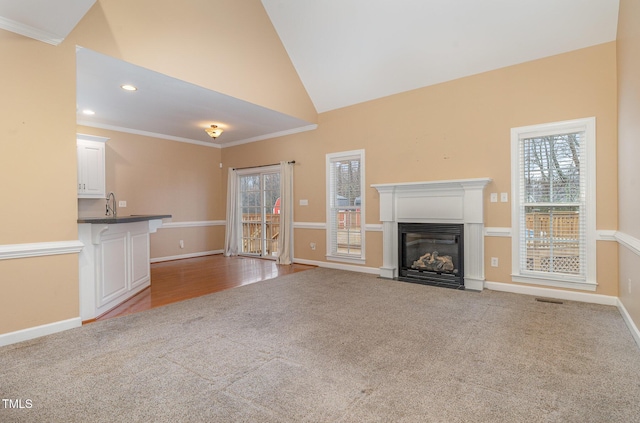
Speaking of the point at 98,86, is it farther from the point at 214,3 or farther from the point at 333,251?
the point at 333,251

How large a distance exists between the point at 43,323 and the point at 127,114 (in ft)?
12.2

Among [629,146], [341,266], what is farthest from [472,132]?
[341,266]

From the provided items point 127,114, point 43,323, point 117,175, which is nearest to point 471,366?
point 43,323

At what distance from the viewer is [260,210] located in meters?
7.50

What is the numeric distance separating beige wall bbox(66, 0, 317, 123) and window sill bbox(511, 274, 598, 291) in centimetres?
428

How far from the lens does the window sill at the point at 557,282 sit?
3793mm

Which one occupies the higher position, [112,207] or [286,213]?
[112,207]

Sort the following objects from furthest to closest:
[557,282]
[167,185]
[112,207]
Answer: [167,185] < [112,207] < [557,282]

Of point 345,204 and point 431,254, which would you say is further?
point 345,204

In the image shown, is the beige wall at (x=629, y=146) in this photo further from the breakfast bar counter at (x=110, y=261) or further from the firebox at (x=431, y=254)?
the breakfast bar counter at (x=110, y=261)

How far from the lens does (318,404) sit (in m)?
1.85

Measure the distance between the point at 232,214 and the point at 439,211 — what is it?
4910 millimetres

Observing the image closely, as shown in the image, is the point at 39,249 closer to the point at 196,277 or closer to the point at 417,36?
the point at 196,277

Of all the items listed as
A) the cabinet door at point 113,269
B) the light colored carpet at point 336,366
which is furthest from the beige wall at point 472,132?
the cabinet door at point 113,269
